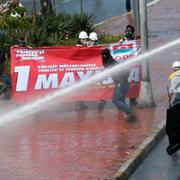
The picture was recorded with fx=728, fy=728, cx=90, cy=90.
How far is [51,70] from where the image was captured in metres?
15.5

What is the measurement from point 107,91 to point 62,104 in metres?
1.17

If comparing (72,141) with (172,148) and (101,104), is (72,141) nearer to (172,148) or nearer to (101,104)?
(172,148)

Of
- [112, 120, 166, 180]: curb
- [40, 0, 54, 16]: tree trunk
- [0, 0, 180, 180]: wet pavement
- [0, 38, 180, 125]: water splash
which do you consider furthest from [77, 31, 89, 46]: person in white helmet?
[40, 0, 54, 16]: tree trunk

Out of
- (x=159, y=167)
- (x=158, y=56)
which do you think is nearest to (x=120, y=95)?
(x=159, y=167)

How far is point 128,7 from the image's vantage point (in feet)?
102

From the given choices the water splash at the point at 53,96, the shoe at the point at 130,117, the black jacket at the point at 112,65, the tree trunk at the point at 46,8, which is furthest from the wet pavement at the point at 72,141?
the tree trunk at the point at 46,8

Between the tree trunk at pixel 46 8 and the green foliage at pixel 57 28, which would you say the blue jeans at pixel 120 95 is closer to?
the green foliage at pixel 57 28

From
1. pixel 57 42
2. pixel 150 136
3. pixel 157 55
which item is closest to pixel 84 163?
pixel 150 136

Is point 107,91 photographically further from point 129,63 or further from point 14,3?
point 14,3

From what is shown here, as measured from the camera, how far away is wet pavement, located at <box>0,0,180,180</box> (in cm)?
1052

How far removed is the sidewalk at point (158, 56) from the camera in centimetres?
1139

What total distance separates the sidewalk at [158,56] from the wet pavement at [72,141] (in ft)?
0.30

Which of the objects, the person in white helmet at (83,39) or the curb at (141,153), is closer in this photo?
the curb at (141,153)

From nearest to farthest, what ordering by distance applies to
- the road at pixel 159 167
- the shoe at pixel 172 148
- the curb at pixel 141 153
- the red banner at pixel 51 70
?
the curb at pixel 141 153, the road at pixel 159 167, the shoe at pixel 172 148, the red banner at pixel 51 70
